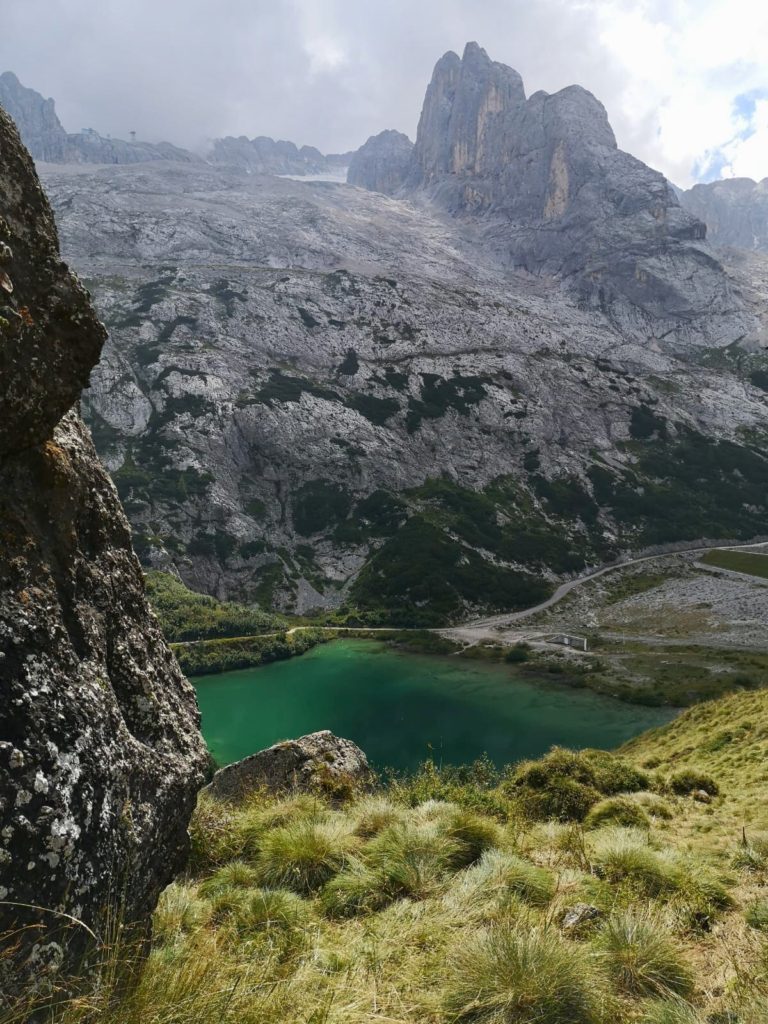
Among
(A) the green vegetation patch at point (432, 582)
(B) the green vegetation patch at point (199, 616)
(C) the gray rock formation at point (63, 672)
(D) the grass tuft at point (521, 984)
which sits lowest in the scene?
(B) the green vegetation patch at point (199, 616)

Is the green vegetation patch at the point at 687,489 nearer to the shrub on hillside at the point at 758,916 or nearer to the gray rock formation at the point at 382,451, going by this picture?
the gray rock formation at the point at 382,451

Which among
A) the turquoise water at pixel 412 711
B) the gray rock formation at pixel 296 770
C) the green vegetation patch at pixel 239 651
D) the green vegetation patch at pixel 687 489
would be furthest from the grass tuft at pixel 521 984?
the green vegetation patch at pixel 687 489

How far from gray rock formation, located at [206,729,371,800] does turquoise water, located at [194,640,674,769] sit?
35101 mm

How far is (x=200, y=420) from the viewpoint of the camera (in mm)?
148750

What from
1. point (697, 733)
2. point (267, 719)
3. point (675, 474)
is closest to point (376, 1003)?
point (697, 733)

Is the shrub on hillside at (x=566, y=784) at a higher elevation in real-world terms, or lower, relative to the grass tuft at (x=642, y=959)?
lower

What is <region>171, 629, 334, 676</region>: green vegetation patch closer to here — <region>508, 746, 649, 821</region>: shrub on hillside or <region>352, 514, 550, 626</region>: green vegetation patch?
<region>352, 514, 550, 626</region>: green vegetation patch

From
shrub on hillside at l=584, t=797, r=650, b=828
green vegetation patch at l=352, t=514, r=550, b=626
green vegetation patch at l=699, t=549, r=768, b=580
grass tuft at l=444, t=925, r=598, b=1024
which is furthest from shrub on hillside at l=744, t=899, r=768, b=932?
green vegetation patch at l=699, t=549, r=768, b=580

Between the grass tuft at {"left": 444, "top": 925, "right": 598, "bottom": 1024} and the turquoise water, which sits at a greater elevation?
the grass tuft at {"left": 444, "top": 925, "right": 598, "bottom": 1024}

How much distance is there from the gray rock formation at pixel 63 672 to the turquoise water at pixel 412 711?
48.5 metres

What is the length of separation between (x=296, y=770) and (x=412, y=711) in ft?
171

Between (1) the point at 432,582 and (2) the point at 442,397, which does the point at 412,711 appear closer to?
(1) the point at 432,582

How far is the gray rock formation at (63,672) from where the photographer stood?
337 cm

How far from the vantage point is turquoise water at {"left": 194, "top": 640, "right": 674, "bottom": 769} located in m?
54.4
